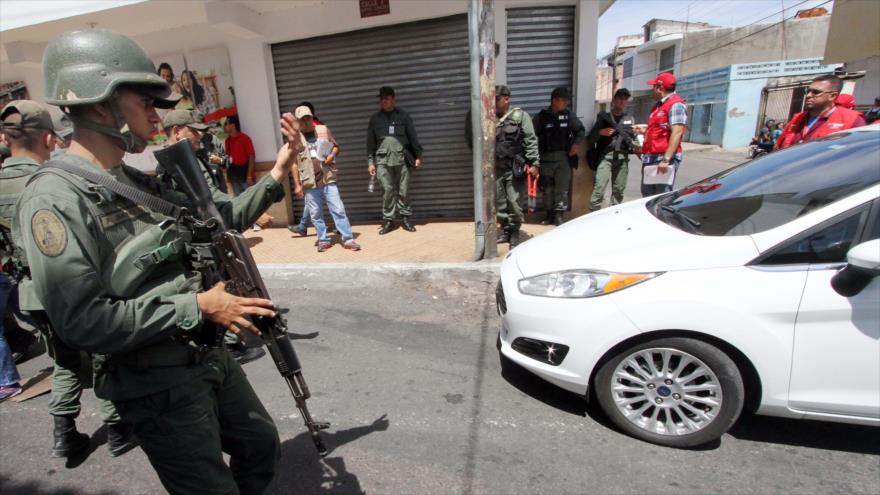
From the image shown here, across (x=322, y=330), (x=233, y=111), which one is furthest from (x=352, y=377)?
(x=233, y=111)

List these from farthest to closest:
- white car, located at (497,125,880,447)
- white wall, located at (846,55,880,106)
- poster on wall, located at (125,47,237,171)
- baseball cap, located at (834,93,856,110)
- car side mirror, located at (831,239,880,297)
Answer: white wall, located at (846,55,880,106) → poster on wall, located at (125,47,237,171) → baseball cap, located at (834,93,856,110) → white car, located at (497,125,880,447) → car side mirror, located at (831,239,880,297)

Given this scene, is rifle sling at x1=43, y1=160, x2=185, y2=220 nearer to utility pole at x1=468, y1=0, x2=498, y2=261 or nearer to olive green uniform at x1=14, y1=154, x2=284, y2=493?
olive green uniform at x1=14, y1=154, x2=284, y2=493

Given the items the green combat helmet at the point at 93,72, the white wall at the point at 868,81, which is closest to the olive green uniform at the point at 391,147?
the green combat helmet at the point at 93,72

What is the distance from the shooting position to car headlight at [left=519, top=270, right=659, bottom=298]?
249cm

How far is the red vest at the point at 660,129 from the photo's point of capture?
5118 millimetres

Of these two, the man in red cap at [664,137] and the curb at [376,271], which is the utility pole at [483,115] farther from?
the man in red cap at [664,137]

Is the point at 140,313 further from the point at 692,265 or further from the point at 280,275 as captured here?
the point at 280,275

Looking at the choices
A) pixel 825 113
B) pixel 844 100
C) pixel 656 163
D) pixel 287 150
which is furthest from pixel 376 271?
pixel 844 100

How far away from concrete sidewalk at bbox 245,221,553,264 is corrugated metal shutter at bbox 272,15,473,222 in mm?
560

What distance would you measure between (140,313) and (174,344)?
0.23m

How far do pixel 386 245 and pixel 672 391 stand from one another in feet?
14.7

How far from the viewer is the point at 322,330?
4223 millimetres

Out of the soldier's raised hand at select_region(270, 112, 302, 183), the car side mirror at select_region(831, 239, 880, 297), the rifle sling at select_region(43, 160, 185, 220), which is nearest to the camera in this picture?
the rifle sling at select_region(43, 160, 185, 220)

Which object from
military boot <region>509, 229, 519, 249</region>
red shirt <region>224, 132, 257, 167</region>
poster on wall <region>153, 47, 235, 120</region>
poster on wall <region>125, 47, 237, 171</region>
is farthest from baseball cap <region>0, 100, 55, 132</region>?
poster on wall <region>153, 47, 235, 120</region>
